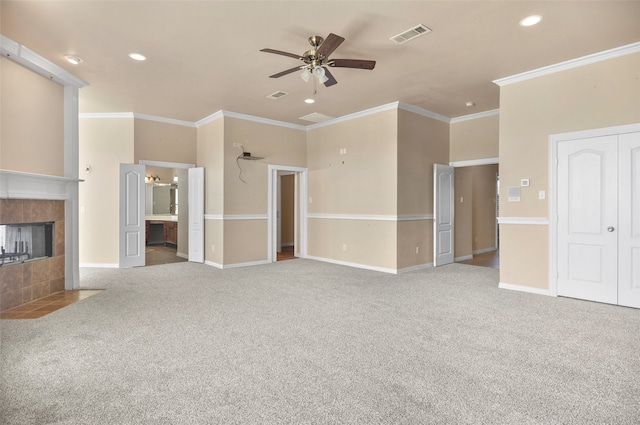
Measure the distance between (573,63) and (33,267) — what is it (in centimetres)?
710

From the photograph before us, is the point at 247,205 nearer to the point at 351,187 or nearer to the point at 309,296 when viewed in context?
the point at 351,187

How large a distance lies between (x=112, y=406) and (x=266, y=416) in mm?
929

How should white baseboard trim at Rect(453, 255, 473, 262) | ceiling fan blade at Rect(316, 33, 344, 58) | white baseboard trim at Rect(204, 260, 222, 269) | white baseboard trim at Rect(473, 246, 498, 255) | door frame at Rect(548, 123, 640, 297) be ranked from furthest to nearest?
white baseboard trim at Rect(473, 246, 498, 255)
white baseboard trim at Rect(453, 255, 473, 262)
white baseboard trim at Rect(204, 260, 222, 269)
door frame at Rect(548, 123, 640, 297)
ceiling fan blade at Rect(316, 33, 344, 58)

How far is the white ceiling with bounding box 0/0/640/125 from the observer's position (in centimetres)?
316

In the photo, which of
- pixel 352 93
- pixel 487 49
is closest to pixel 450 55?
pixel 487 49

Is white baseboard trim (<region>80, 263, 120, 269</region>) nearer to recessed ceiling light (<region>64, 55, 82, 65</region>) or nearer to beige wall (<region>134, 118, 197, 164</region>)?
beige wall (<region>134, 118, 197, 164</region>)

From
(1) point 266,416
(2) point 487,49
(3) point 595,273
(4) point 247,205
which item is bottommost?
(1) point 266,416

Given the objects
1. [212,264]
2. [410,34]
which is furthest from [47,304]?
[410,34]

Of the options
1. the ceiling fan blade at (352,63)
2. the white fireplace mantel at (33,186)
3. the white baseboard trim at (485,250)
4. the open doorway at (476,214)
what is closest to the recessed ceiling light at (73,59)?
the white fireplace mantel at (33,186)

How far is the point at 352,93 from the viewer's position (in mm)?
5512

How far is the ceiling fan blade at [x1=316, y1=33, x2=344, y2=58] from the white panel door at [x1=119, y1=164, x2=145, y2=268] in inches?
187

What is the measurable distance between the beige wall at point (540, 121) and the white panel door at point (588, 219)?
187 mm

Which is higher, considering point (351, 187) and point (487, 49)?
point (487, 49)

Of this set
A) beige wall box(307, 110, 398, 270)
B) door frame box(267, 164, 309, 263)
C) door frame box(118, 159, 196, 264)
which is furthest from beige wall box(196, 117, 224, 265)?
beige wall box(307, 110, 398, 270)
